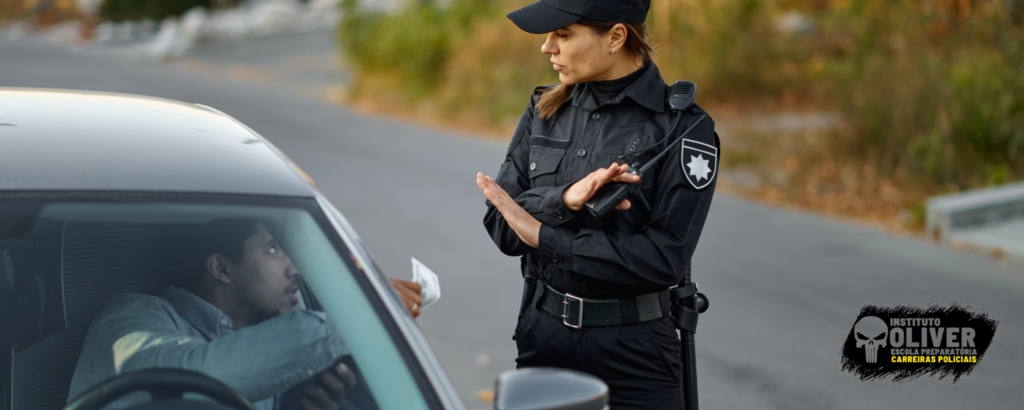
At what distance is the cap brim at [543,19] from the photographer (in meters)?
2.24

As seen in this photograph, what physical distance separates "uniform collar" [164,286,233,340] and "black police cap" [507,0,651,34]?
1007mm

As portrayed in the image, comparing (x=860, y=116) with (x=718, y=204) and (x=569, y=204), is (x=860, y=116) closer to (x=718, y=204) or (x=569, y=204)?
(x=718, y=204)

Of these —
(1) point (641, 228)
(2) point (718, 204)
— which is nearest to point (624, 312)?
(1) point (641, 228)

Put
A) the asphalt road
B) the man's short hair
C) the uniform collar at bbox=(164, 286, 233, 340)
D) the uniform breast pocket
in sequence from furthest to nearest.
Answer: the asphalt road
the uniform breast pocket
the man's short hair
the uniform collar at bbox=(164, 286, 233, 340)

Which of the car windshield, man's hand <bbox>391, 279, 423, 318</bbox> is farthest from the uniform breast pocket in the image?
the car windshield

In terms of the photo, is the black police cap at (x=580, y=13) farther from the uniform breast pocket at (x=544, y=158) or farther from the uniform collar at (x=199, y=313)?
the uniform collar at (x=199, y=313)

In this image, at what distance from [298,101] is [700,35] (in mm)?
8523

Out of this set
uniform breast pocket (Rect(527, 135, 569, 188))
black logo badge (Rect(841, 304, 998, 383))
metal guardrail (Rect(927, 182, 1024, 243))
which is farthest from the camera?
metal guardrail (Rect(927, 182, 1024, 243))

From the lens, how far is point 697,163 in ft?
7.09

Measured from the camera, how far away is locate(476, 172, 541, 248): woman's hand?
2211 millimetres

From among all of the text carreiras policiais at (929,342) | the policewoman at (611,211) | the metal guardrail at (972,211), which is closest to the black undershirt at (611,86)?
the policewoman at (611,211)

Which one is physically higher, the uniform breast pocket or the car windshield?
the uniform breast pocket

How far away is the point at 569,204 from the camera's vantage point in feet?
7.11

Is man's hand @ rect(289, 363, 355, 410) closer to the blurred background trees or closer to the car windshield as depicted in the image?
the car windshield
